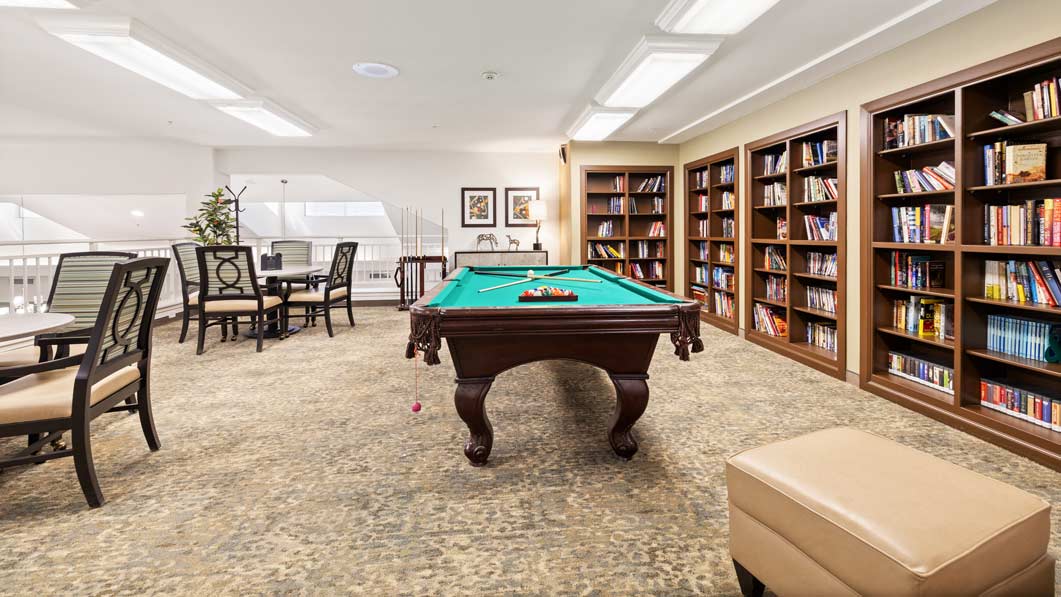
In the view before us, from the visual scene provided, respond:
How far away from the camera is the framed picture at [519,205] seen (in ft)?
27.2

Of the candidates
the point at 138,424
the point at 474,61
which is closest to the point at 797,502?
the point at 138,424

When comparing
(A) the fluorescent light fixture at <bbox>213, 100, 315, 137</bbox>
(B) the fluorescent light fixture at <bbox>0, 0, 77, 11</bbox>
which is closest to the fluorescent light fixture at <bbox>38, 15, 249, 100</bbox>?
(B) the fluorescent light fixture at <bbox>0, 0, 77, 11</bbox>

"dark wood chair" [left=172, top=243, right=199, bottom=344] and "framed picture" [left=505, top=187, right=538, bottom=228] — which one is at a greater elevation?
"framed picture" [left=505, top=187, right=538, bottom=228]

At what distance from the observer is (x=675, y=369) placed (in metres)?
4.23

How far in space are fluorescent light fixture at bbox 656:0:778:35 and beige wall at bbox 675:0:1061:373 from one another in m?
1.18

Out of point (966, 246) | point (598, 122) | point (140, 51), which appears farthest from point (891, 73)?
point (140, 51)

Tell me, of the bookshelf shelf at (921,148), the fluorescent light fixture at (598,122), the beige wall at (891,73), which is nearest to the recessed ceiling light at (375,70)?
the fluorescent light fixture at (598,122)

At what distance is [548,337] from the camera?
2293 millimetres

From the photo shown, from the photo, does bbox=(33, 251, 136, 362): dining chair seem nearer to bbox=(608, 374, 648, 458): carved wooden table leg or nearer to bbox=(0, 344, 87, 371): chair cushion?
bbox=(0, 344, 87, 371): chair cushion

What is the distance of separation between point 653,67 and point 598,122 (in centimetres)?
179

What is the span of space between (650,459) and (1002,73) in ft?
8.96

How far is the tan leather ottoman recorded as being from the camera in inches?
40.7

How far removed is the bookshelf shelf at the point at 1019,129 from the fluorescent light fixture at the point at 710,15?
1.34 meters

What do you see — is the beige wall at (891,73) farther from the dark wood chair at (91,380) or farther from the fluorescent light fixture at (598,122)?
the dark wood chair at (91,380)
